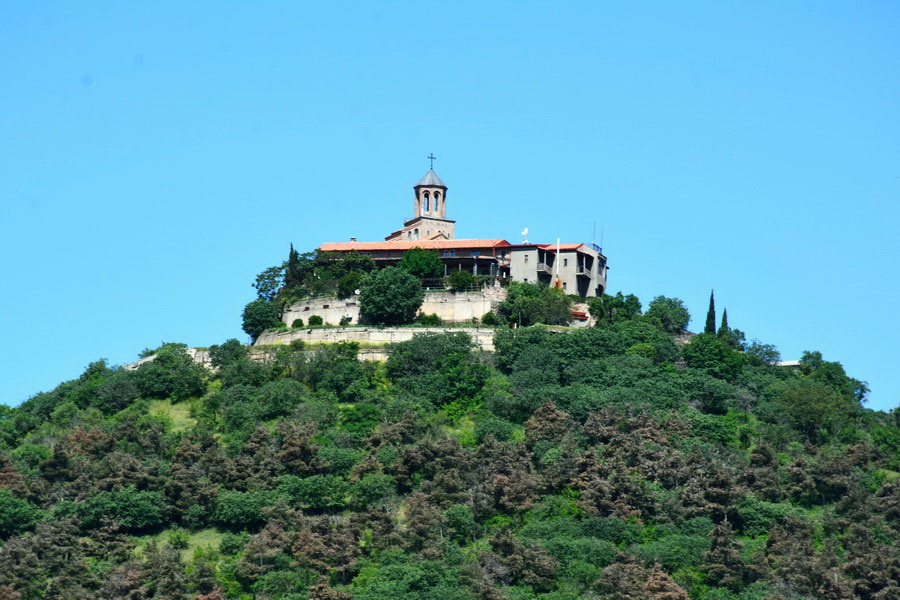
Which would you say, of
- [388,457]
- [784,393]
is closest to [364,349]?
[388,457]

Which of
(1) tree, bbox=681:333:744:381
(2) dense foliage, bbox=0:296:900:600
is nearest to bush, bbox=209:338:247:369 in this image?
(2) dense foliage, bbox=0:296:900:600

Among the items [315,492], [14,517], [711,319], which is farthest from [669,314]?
[14,517]

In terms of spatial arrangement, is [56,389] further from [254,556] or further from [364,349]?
[254,556]

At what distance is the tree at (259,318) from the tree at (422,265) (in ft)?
23.9

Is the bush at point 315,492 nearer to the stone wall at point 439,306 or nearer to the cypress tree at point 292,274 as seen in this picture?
the stone wall at point 439,306

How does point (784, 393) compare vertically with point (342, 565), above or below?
above

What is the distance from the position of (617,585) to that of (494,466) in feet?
33.0

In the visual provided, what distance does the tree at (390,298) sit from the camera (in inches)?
3401

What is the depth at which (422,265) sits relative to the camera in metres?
90.4

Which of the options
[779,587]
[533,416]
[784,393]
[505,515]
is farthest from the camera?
[784,393]

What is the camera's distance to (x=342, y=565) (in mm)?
63188

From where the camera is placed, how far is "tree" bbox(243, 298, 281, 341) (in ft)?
296

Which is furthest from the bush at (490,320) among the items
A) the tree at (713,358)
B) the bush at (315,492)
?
the bush at (315,492)

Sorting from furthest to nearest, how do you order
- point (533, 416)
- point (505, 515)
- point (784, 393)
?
point (784, 393) < point (533, 416) < point (505, 515)
